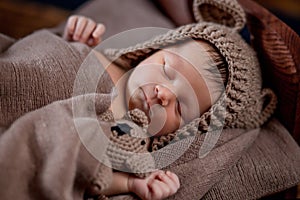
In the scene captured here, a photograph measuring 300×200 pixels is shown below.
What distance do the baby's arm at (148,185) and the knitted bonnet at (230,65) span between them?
0.13 meters

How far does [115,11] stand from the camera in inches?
51.7

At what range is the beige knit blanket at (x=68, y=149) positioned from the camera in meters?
0.68

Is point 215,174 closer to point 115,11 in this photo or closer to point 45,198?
point 45,198

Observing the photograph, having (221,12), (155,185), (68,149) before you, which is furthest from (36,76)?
(221,12)

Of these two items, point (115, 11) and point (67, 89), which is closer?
point (67, 89)

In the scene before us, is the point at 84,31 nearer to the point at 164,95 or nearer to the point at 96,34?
the point at 96,34

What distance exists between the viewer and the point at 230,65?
87 cm

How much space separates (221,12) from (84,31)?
341 mm

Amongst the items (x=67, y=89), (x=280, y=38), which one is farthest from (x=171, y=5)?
(x=67, y=89)

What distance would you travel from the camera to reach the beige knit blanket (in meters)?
0.68

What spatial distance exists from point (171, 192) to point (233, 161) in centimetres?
17

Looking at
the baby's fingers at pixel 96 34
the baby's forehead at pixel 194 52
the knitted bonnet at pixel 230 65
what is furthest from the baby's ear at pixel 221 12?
the baby's fingers at pixel 96 34

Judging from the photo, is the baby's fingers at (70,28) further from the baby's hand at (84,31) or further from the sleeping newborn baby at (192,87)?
the sleeping newborn baby at (192,87)

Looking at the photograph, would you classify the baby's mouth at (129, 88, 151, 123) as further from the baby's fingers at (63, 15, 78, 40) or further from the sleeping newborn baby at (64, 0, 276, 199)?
the baby's fingers at (63, 15, 78, 40)
